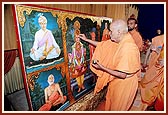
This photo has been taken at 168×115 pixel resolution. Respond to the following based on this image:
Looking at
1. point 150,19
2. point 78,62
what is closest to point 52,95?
point 78,62

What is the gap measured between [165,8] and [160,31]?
22 cm

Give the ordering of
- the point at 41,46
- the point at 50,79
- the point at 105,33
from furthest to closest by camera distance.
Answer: the point at 105,33 < the point at 50,79 < the point at 41,46

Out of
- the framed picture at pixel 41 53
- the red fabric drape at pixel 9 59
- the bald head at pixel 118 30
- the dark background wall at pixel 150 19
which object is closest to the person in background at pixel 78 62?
the framed picture at pixel 41 53

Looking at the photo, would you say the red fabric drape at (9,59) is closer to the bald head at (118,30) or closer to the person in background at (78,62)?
the person in background at (78,62)

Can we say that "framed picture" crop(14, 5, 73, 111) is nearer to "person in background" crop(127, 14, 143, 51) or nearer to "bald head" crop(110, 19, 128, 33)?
"bald head" crop(110, 19, 128, 33)

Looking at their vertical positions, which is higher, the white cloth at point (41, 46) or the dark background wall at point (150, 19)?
the dark background wall at point (150, 19)

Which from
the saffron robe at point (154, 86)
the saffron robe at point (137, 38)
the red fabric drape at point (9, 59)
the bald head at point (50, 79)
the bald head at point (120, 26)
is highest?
the bald head at point (120, 26)

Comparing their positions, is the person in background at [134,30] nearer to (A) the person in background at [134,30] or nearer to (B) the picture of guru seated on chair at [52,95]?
(A) the person in background at [134,30]

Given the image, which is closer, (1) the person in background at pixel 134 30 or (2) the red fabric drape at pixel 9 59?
(2) the red fabric drape at pixel 9 59

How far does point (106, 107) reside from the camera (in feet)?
6.73

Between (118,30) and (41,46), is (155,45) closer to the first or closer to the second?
(118,30)

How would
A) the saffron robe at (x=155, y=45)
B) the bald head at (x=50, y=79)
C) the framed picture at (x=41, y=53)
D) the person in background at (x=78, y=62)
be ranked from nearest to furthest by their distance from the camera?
the framed picture at (x=41, y=53), the bald head at (x=50, y=79), the person in background at (x=78, y=62), the saffron robe at (x=155, y=45)

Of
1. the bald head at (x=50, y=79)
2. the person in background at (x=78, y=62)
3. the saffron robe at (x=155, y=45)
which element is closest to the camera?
the bald head at (x=50, y=79)

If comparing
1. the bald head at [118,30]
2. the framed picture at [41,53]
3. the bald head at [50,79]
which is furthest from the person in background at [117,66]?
the bald head at [50,79]
